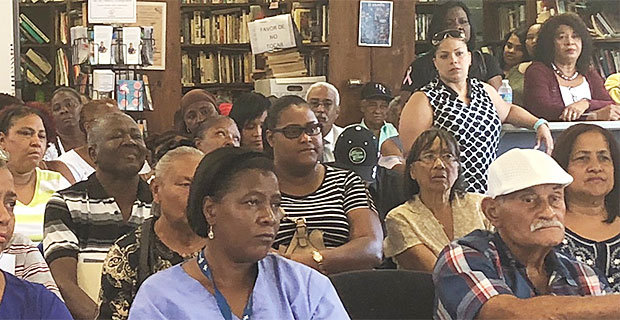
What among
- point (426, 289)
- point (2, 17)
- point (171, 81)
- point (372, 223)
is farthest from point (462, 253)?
point (171, 81)

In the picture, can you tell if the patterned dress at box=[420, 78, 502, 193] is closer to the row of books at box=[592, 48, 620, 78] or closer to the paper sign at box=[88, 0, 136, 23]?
the row of books at box=[592, 48, 620, 78]

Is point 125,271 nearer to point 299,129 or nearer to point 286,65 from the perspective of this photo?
point 299,129

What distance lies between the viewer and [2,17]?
141 inches

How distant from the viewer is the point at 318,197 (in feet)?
7.61

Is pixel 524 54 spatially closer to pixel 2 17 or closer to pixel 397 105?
pixel 397 105

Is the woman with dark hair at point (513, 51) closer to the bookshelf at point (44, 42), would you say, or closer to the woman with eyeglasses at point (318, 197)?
the woman with eyeglasses at point (318, 197)

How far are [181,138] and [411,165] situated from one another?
2.52ft

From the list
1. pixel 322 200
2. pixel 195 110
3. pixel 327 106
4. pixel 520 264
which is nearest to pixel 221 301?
pixel 520 264

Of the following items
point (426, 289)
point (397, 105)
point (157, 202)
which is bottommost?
point (426, 289)

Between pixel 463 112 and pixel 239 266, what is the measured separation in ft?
4.07

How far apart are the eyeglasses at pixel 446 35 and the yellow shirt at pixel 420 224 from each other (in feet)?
2.15

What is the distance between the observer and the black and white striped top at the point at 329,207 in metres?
2.29

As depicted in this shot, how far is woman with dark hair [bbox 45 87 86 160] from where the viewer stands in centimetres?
315

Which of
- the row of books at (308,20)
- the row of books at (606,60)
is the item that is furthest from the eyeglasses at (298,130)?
the row of books at (308,20)
